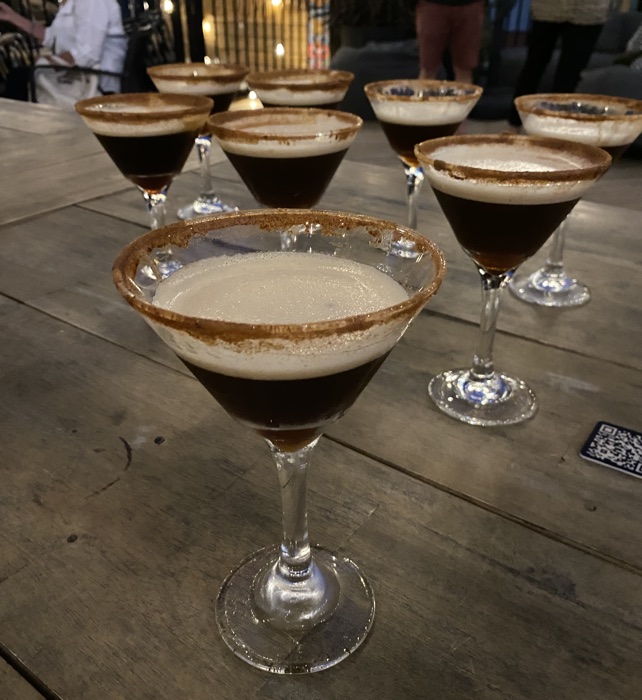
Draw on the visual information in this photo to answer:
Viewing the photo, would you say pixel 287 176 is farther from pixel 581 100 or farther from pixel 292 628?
pixel 292 628


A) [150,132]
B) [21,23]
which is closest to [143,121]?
[150,132]

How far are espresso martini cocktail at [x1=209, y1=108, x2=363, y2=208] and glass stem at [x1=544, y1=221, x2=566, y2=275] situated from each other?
1.63ft

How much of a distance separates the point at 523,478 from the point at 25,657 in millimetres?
587

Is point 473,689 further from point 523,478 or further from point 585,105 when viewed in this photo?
point 585,105

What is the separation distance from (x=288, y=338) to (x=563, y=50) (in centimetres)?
403

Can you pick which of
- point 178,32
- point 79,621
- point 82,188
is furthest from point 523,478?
point 178,32

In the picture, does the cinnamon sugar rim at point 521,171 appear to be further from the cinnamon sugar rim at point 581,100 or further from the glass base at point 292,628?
the glass base at point 292,628

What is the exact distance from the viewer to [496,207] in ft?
3.00

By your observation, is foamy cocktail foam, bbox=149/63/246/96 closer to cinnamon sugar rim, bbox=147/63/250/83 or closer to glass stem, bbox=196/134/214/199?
cinnamon sugar rim, bbox=147/63/250/83

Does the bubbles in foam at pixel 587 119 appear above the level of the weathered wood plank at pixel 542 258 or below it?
above

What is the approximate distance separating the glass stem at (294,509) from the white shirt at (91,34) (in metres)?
4.52

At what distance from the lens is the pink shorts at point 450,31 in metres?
3.82

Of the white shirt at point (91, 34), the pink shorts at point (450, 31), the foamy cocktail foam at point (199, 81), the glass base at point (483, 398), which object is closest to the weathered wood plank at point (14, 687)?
the glass base at point (483, 398)

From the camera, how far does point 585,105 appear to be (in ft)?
4.44
